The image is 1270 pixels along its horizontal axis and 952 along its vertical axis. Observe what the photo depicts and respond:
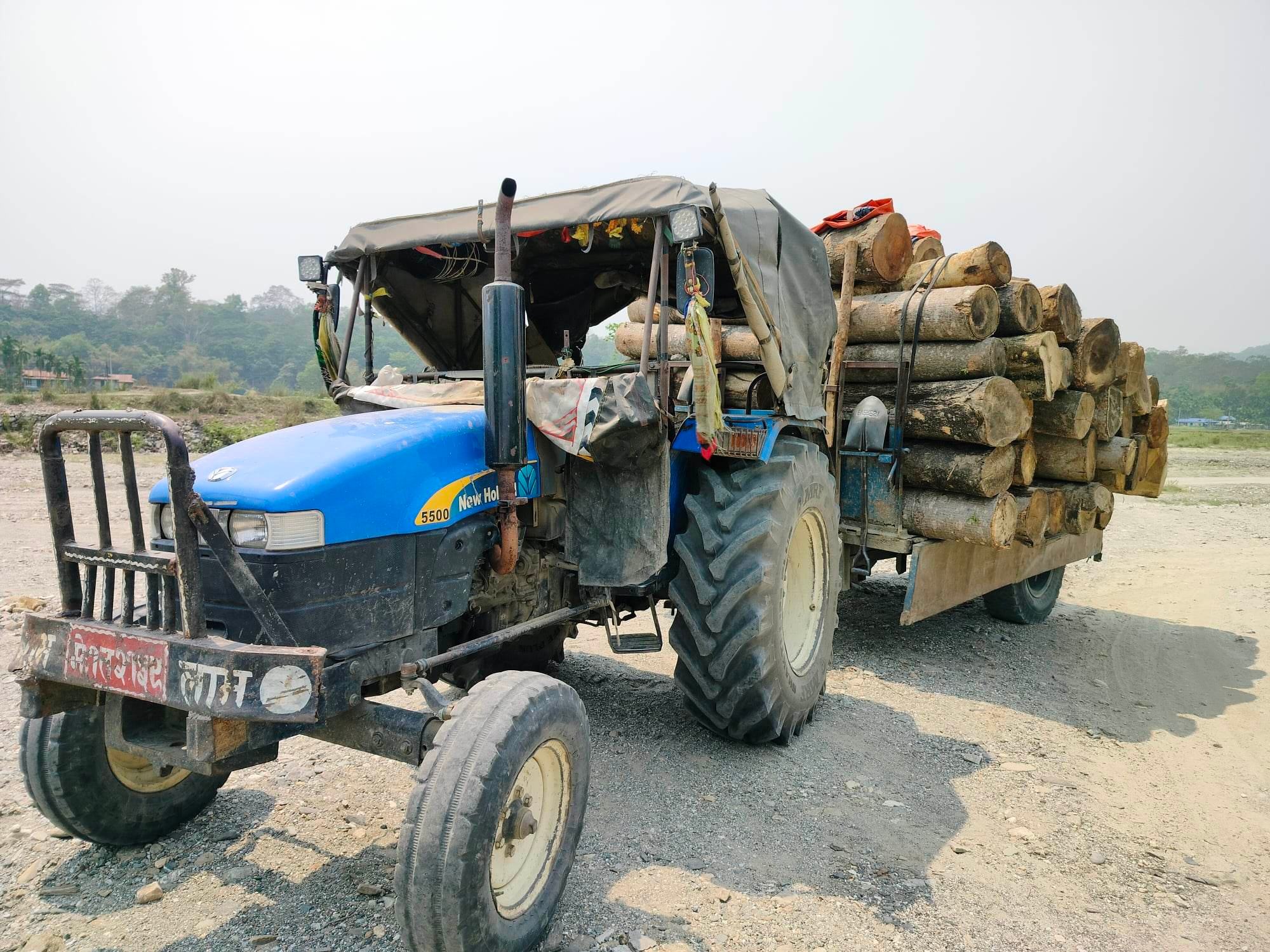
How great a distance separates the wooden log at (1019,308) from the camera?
5.81 metres

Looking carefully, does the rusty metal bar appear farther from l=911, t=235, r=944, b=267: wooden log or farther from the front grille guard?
l=911, t=235, r=944, b=267: wooden log

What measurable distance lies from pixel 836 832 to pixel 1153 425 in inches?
216

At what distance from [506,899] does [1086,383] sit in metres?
5.56

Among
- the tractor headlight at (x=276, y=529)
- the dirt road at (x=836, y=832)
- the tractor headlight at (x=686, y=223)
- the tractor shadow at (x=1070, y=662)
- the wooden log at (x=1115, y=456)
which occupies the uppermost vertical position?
the tractor headlight at (x=686, y=223)

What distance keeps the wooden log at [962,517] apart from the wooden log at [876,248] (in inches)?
62.8

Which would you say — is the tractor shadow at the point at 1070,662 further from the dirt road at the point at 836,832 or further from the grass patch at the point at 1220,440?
the grass patch at the point at 1220,440

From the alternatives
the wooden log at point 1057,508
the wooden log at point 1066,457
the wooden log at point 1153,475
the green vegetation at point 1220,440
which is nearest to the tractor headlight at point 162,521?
the wooden log at point 1057,508

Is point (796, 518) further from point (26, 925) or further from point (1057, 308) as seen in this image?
point (26, 925)

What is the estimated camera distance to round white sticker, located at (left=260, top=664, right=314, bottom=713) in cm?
244

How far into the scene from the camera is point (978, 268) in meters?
5.86

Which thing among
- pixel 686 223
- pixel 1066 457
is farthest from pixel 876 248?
pixel 686 223

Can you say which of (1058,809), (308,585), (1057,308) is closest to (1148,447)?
(1057,308)

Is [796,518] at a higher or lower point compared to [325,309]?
lower

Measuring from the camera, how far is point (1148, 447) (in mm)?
7430
